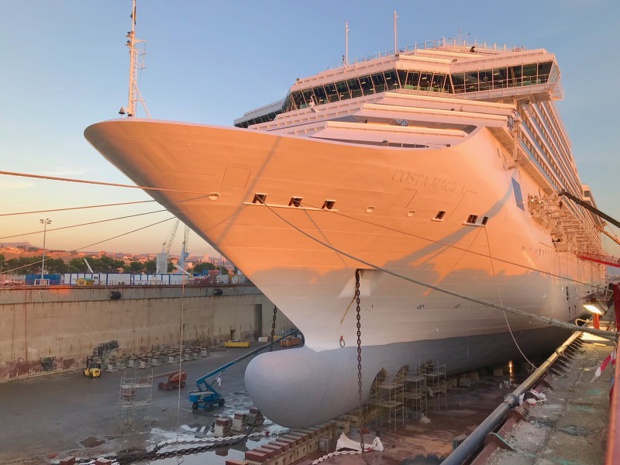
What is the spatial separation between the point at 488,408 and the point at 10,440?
15.0 meters

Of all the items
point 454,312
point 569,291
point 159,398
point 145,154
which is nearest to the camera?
point 145,154

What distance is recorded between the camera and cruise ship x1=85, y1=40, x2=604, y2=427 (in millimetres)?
8609

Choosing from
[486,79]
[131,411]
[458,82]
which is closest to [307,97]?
[458,82]

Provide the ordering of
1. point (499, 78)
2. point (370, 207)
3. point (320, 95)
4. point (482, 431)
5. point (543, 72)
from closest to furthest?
point (482, 431) < point (370, 207) < point (543, 72) < point (499, 78) < point (320, 95)

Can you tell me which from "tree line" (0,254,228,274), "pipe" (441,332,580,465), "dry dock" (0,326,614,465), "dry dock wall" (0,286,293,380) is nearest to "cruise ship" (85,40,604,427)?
"dry dock" (0,326,614,465)

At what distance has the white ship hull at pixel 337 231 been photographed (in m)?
8.40

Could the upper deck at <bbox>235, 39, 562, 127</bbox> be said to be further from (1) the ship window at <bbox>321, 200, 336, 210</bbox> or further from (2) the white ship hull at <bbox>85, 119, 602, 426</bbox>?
(1) the ship window at <bbox>321, 200, 336, 210</bbox>

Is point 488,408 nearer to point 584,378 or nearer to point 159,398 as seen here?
point 584,378

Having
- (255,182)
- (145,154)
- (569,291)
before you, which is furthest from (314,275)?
(569,291)

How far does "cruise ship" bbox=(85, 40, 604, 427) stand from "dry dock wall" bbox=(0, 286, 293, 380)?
9371 millimetres

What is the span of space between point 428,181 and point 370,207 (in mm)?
1510

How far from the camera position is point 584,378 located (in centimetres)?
952

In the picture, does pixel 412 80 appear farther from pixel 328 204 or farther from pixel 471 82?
pixel 328 204

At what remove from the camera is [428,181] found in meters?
10.0
